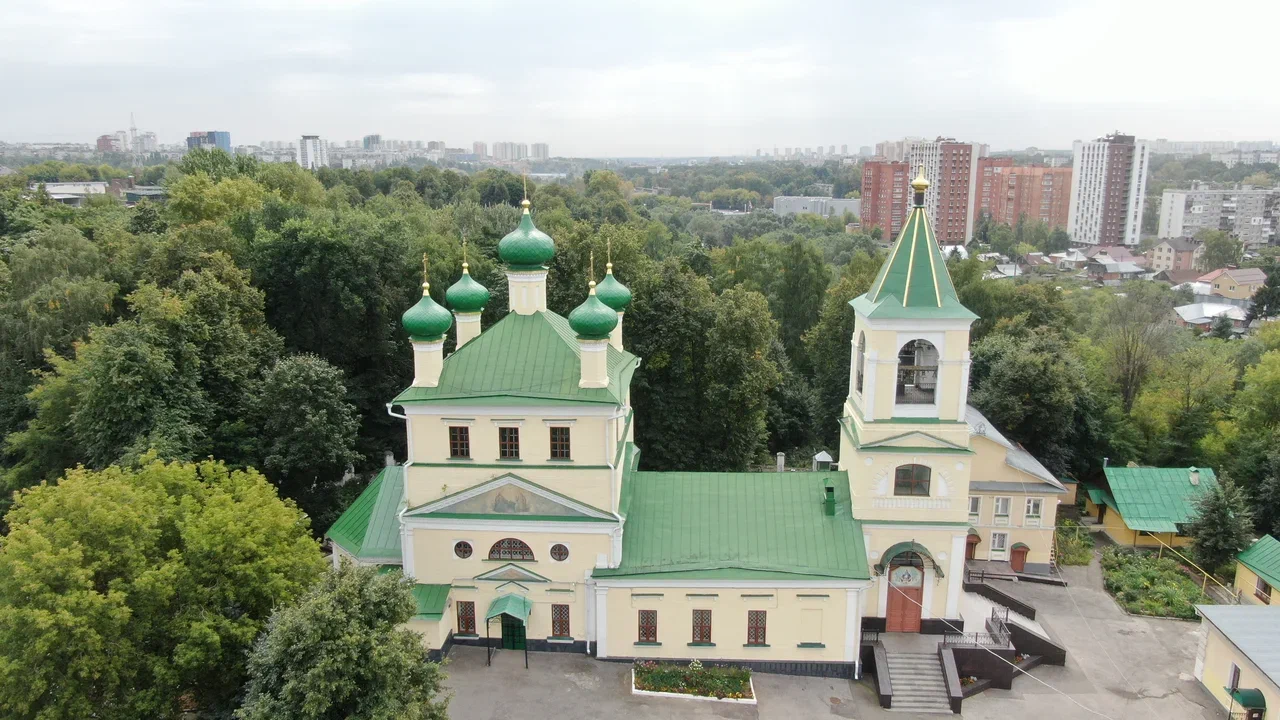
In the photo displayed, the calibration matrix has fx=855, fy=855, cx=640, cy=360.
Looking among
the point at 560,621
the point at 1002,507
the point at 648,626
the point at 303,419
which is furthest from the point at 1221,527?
the point at 303,419

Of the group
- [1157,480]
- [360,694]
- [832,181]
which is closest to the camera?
A: [360,694]

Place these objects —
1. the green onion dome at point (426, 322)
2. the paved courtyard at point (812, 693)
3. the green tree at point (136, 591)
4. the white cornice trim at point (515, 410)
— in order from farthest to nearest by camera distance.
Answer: the green onion dome at point (426, 322)
the white cornice trim at point (515, 410)
the paved courtyard at point (812, 693)
the green tree at point (136, 591)

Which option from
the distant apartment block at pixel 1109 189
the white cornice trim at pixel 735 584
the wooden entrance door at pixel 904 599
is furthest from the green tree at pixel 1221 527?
the distant apartment block at pixel 1109 189

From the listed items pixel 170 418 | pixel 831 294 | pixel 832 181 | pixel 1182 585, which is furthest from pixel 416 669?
pixel 832 181

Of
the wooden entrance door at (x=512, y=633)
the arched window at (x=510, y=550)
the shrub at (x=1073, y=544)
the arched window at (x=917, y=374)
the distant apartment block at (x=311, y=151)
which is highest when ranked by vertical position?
the distant apartment block at (x=311, y=151)

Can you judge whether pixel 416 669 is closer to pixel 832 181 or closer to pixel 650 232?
pixel 650 232

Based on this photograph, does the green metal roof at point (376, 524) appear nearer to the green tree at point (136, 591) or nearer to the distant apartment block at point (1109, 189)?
the green tree at point (136, 591)

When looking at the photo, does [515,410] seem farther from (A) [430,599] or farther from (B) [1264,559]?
(B) [1264,559]
